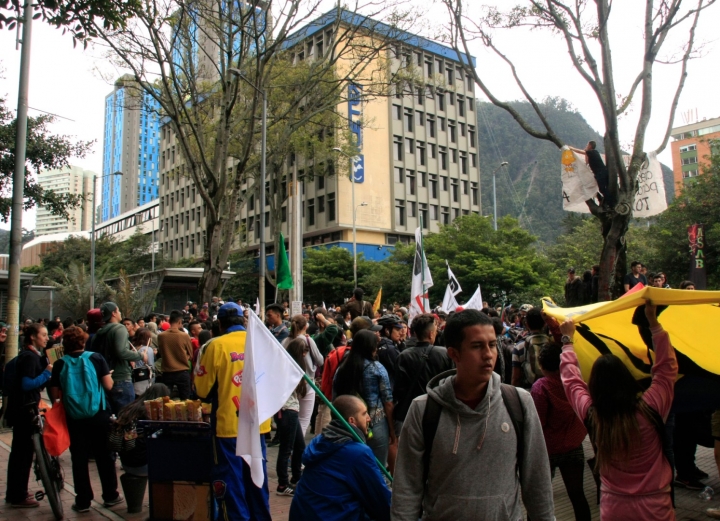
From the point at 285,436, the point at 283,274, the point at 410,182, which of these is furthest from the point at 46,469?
the point at 410,182

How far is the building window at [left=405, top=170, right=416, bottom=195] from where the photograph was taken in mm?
56625

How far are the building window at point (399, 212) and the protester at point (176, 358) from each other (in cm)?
4663

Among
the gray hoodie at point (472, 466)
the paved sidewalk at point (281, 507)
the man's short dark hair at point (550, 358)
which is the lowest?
the paved sidewalk at point (281, 507)

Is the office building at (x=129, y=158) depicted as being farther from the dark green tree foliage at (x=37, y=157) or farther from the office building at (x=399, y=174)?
the dark green tree foliage at (x=37, y=157)

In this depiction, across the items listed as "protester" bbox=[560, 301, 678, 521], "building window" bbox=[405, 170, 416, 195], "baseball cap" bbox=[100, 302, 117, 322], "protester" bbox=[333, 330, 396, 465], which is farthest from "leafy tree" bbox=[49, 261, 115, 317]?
"protester" bbox=[560, 301, 678, 521]

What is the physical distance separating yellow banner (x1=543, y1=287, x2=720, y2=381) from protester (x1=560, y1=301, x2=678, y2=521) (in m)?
0.79

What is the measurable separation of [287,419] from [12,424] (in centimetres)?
274

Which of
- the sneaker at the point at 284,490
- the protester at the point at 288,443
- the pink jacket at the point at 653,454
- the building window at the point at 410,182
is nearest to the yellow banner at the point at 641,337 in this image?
the pink jacket at the point at 653,454

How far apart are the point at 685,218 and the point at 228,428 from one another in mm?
26250

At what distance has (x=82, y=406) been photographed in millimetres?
6109

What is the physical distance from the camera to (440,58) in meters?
59.0

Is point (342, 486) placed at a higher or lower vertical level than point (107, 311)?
lower

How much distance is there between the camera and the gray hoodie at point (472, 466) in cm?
261

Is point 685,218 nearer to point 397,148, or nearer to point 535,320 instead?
point 535,320
